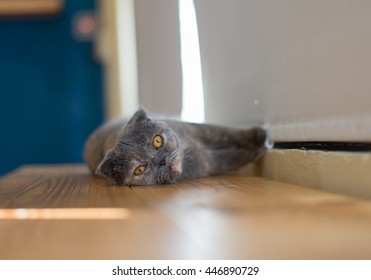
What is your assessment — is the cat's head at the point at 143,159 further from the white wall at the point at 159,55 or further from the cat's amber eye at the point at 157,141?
the white wall at the point at 159,55

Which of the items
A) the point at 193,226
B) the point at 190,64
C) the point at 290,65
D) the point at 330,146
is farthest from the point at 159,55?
the point at 193,226

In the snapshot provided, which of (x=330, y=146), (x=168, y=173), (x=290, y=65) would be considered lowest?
(x=168, y=173)

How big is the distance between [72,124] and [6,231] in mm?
3679

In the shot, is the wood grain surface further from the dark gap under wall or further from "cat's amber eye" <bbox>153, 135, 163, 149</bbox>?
"cat's amber eye" <bbox>153, 135, 163, 149</bbox>

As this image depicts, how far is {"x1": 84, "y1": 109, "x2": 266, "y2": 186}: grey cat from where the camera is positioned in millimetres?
1454

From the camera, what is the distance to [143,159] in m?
1.47

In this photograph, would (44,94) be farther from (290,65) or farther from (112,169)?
(290,65)

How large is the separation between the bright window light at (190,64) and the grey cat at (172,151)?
1.04 ft

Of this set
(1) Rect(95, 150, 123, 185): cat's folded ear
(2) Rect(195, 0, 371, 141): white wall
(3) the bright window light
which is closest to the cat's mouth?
(1) Rect(95, 150, 123, 185): cat's folded ear

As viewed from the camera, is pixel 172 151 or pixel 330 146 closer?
pixel 330 146

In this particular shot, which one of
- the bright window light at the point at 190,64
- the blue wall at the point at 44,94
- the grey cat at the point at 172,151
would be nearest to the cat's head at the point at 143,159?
the grey cat at the point at 172,151

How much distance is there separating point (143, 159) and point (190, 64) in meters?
0.69
